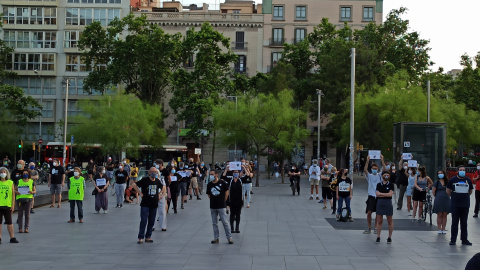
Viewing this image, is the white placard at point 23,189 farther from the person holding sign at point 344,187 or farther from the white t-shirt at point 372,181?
the person holding sign at point 344,187

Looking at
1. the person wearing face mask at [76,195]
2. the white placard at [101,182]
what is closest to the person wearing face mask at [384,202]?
the person wearing face mask at [76,195]

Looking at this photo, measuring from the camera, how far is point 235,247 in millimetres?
15062

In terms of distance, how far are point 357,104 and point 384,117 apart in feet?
10.4

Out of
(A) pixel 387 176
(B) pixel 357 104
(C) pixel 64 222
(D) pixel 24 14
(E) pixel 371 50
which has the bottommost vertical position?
(C) pixel 64 222

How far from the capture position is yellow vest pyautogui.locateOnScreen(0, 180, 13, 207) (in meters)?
15.3

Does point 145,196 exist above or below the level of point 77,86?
below

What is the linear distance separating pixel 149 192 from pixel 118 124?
47.3m

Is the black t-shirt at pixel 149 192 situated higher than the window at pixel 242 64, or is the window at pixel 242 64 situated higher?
the window at pixel 242 64

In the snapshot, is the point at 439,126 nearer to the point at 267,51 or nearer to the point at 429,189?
the point at 429,189

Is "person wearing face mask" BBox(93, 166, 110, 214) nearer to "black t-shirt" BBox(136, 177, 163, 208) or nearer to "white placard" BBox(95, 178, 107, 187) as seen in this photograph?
"white placard" BBox(95, 178, 107, 187)

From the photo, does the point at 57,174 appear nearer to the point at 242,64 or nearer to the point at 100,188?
the point at 100,188

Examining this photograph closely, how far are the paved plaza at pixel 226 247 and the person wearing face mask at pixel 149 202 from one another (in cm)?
35

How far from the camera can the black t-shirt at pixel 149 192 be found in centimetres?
1596

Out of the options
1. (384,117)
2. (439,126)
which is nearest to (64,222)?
(439,126)
